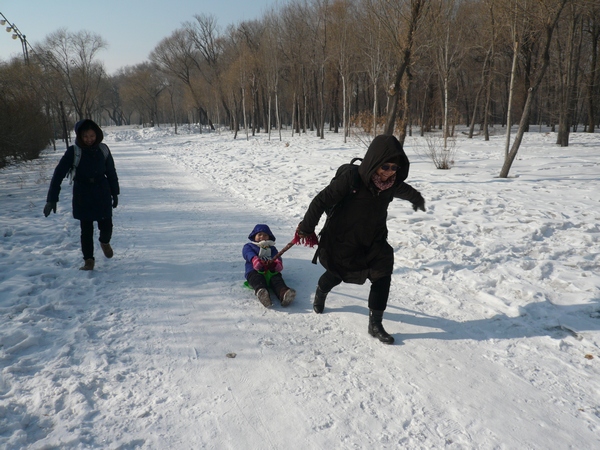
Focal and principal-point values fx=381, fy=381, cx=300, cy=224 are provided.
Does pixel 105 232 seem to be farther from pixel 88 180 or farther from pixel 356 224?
pixel 356 224

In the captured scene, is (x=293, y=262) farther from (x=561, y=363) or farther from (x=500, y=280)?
(x=561, y=363)

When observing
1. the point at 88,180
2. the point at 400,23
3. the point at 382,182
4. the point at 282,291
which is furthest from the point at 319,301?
the point at 400,23

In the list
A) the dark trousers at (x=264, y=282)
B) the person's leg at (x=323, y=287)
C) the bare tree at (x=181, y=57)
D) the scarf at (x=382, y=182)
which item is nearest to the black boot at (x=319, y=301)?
the person's leg at (x=323, y=287)

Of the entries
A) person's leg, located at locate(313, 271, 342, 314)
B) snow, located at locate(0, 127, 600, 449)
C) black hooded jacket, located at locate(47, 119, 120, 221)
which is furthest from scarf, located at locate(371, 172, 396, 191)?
black hooded jacket, located at locate(47, 119, 120, 221)

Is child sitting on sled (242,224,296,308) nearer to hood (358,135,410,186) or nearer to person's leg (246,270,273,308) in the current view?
person's leg (246,270,273,308)

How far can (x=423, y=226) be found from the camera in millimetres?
6180

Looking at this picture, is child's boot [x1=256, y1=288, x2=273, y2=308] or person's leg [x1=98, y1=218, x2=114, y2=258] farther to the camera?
person's leg [x1=98, y1=218, x2=114, y2=258]

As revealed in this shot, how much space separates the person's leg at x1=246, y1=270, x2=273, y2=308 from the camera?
372 centimetres

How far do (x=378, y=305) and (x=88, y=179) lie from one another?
3590 mm

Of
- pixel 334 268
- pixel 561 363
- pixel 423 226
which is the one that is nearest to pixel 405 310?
pixel 334 268

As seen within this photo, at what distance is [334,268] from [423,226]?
331 centimetres

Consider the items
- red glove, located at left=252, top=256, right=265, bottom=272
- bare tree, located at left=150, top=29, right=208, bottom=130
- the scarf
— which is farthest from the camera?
bare tree, located at left=150, top=29, right=208, bottom=130

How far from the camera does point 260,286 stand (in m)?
3.86

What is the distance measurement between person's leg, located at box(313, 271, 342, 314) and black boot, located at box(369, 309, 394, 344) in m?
0.43
